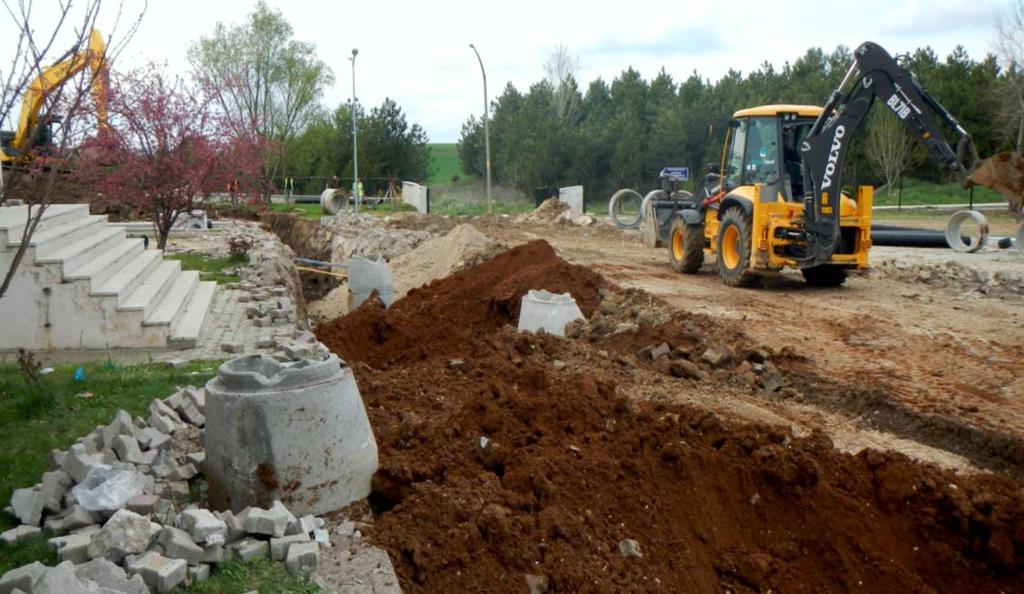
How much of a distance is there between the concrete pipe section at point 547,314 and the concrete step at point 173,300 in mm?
3928

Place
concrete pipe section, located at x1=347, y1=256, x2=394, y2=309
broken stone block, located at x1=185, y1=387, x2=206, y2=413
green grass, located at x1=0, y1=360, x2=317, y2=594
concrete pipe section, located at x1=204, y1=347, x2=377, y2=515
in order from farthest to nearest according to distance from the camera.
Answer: concrete pipe section, located at x1=347, y1=256, x2=394, y2=309, broken stone block, located at x1=185, y1=387, x2=206, y2=413, concrete pipe section, located at x1=204, y1=347, x2=377, y2=515, green grass, located at x1=0, y1=360, x2=317, y2=594

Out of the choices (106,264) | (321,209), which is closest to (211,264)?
(106,264)

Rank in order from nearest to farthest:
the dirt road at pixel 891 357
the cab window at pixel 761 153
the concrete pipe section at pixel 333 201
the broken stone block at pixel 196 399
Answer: the broken stone block at pixel 196 399 < the dirt road at pixel 891 357 < the cab window at pixel 761 153 < the concrete pipe section at pixel 333 201

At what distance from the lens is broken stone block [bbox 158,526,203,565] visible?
393cm

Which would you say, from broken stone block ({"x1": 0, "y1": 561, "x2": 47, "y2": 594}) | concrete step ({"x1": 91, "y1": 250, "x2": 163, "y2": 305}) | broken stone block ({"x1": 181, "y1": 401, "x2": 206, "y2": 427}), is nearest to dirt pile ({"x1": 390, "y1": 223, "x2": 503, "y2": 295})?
concrete step ({"x1": 91, "y1": 250, "x2": 163, "y2": 305})

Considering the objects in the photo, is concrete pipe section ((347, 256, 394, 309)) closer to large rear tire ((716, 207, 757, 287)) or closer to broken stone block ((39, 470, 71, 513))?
large rear tire ((716, 207, 757, 287))

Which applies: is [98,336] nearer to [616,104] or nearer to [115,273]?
[115,273]

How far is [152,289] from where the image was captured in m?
10.2

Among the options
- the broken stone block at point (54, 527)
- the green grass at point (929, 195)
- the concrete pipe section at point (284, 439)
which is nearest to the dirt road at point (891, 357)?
the concrete pipe section at point (284, 439)

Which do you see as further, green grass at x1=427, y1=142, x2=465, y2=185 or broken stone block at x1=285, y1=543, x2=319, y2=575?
green grass at x1=427, y1=142, x2=465, y2=185

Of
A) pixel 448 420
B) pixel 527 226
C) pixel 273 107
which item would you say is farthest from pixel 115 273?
pixel 273 107

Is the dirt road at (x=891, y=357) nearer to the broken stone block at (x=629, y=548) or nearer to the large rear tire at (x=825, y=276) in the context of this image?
the large rear tire at (x=825, y=276)

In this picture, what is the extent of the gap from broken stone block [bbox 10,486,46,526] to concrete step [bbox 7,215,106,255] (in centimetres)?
457

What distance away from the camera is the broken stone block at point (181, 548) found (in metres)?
3.93
